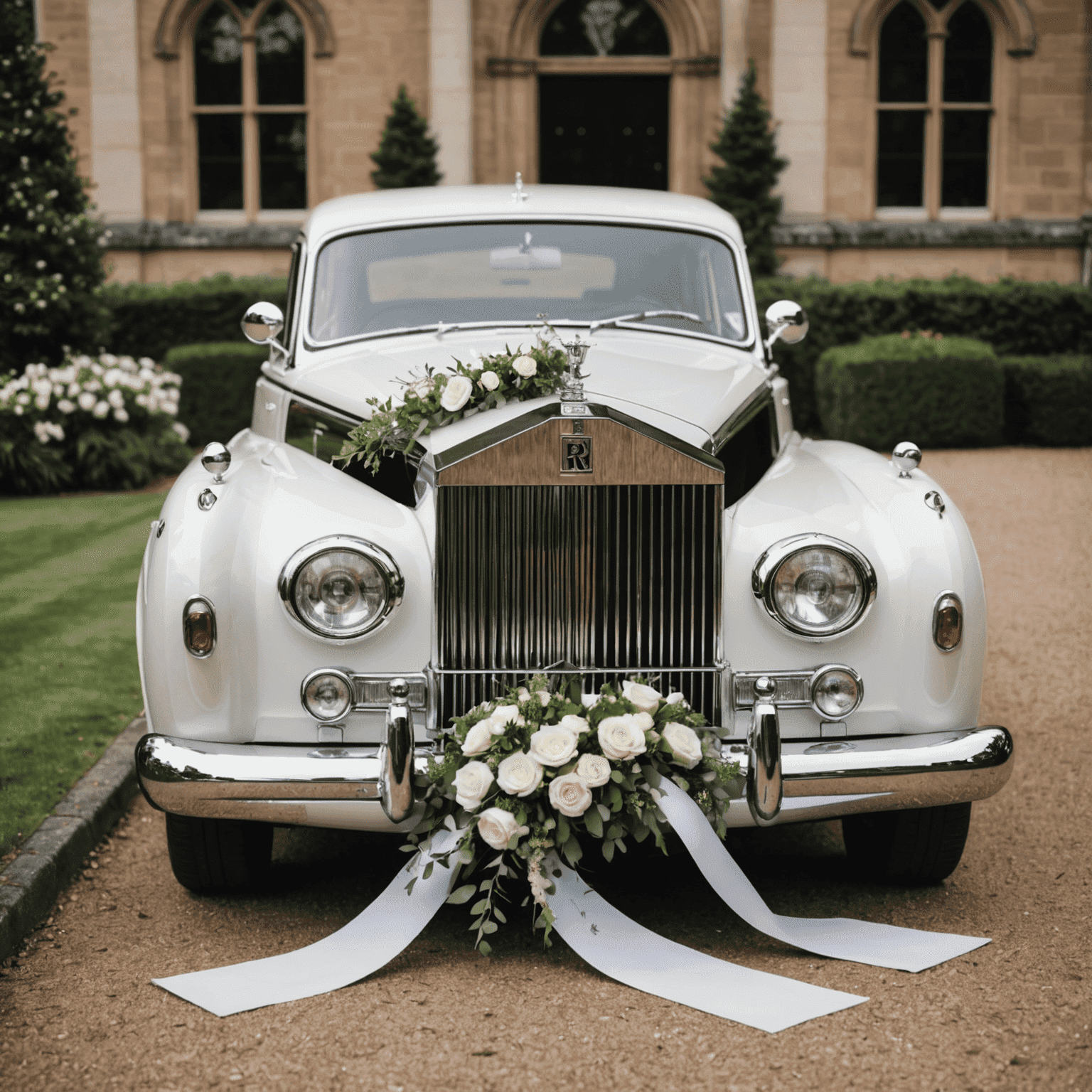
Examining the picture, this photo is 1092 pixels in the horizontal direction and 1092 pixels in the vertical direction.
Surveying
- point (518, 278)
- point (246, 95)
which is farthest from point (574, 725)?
point (246, 95)

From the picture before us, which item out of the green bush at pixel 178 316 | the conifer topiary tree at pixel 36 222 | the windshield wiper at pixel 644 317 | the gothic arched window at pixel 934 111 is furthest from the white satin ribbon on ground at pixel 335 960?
the gothic arched window at pixel 934 111

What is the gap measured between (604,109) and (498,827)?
14.4 m

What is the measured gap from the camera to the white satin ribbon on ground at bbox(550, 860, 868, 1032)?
2748 millimetres

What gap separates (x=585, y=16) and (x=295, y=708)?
1433 cm

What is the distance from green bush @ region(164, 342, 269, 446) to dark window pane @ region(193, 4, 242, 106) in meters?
4.99

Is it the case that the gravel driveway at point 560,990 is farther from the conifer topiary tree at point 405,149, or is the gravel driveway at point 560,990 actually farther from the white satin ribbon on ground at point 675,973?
the conifer topiary tree at point 405,149

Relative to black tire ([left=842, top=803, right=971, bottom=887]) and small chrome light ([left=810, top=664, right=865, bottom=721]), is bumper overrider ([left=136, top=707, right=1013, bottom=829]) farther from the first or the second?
black tire ([left=842, top=803, right=971, bottom=887])

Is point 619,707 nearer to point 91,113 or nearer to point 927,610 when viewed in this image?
point 927,610

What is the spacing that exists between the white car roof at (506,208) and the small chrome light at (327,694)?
2154mm

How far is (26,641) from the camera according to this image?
6.00m

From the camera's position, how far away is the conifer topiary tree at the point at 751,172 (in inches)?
566

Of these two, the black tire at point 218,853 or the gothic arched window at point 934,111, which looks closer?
the black tire at point 218,853

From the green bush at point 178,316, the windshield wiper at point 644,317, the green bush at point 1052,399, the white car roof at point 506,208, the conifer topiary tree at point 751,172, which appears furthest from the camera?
the conifer topiary tree at point 751,172

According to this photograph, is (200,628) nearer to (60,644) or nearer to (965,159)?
(60,644)
